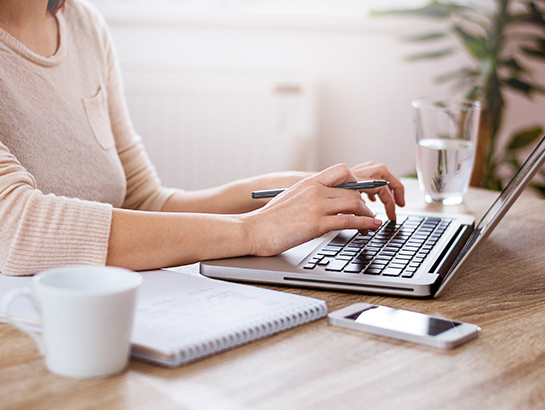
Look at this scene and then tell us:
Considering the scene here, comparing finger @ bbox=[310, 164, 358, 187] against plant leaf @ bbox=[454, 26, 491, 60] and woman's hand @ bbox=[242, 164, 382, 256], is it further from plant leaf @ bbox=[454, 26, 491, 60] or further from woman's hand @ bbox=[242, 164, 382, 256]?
plant leaf @ bbox=[454, 26, 491, 60]

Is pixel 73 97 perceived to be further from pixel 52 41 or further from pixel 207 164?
pixel 207 164

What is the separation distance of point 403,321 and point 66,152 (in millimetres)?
614

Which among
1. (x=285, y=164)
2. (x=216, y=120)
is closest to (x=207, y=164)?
(x=216, y=120)

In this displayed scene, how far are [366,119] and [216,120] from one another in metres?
0.62

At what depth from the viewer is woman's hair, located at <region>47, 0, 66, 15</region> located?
40.2 inches

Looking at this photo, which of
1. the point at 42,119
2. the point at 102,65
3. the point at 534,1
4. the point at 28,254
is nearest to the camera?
the point at 28,254

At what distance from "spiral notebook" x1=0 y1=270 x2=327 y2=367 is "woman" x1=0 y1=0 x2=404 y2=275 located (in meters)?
0.07

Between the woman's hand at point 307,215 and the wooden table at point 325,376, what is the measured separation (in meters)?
0.15

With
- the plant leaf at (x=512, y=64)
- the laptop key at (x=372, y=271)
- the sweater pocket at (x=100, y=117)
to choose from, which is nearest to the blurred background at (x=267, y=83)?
the plant leaf at (x=512, y=64)

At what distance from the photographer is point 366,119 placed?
258 centimetres

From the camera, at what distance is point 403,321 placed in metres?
0.55

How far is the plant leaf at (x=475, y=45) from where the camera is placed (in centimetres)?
214

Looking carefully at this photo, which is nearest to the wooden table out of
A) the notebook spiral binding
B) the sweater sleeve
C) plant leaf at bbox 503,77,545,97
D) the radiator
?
the notebook spiral binding

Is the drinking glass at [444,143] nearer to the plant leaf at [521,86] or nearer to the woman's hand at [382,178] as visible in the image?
the woman's hand at [382,178]
